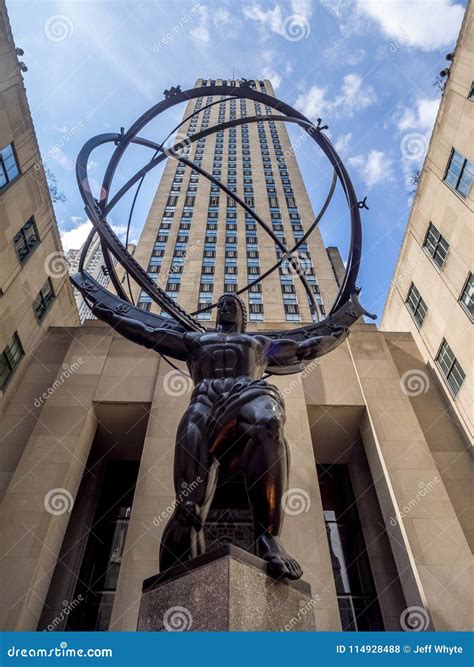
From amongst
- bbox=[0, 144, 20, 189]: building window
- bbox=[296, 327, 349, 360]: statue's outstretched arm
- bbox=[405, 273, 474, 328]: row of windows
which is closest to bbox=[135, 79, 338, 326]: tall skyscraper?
bbox=[405, 273, 474, 328]: row of windows

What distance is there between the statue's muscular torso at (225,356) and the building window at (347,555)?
878 centimetres

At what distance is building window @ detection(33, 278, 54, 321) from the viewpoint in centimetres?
1560

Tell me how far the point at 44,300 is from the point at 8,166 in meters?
4.74

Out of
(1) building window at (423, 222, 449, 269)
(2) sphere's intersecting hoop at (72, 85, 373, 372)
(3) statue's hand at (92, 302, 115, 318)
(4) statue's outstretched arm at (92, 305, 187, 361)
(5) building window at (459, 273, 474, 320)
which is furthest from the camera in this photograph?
(1) building window at (423, 222, 449, 269)

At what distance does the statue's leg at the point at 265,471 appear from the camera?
4.21 m

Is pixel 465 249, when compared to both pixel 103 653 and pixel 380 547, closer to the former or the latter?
pixel 380 547

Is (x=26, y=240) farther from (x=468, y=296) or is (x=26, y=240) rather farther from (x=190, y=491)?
(x=468, y=296)

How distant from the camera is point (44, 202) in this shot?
16.6 m

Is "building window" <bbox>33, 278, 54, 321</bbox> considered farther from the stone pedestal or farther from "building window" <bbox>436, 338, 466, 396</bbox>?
"building window" <bbox>436, 338, 466, 396</bbox>

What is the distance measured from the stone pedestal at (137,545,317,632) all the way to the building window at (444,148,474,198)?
47.7ft

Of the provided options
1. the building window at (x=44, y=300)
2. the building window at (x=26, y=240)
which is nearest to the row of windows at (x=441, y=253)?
the building window at (x=44, y=300)

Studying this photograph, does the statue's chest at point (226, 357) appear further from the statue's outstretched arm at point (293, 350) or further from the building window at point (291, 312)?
the building window at point (291, 312)

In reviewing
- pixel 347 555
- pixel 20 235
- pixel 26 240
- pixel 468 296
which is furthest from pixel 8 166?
pixel 347 555

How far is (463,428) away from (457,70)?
12.9 metres
